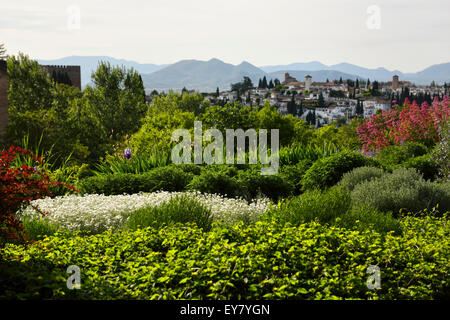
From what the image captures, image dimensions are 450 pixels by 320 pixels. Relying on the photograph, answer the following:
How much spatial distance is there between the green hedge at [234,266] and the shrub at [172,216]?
0.72 m

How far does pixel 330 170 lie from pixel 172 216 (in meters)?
4.12

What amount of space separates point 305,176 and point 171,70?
7247 inches

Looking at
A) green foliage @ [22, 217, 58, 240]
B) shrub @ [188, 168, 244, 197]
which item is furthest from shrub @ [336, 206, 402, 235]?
green foliage @ [22, 217, 58, 240]

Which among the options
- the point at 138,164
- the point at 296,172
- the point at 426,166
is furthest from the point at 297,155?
the point at 138,164

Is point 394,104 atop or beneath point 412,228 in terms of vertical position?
atop

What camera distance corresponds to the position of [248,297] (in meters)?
3.26

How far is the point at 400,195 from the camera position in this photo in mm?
6570

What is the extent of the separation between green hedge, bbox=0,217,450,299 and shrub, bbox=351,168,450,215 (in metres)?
2.03

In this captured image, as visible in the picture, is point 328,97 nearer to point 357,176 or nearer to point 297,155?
point 297,155

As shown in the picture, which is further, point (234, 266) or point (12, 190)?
point (12, 190)

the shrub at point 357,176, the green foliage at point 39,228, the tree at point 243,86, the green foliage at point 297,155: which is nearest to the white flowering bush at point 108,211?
the green foliage at point 39,228

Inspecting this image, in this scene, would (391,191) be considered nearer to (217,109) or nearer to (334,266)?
(334,266)

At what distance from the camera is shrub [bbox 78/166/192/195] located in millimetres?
8352

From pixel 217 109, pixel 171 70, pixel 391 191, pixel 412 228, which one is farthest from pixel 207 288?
pixel 171 70
